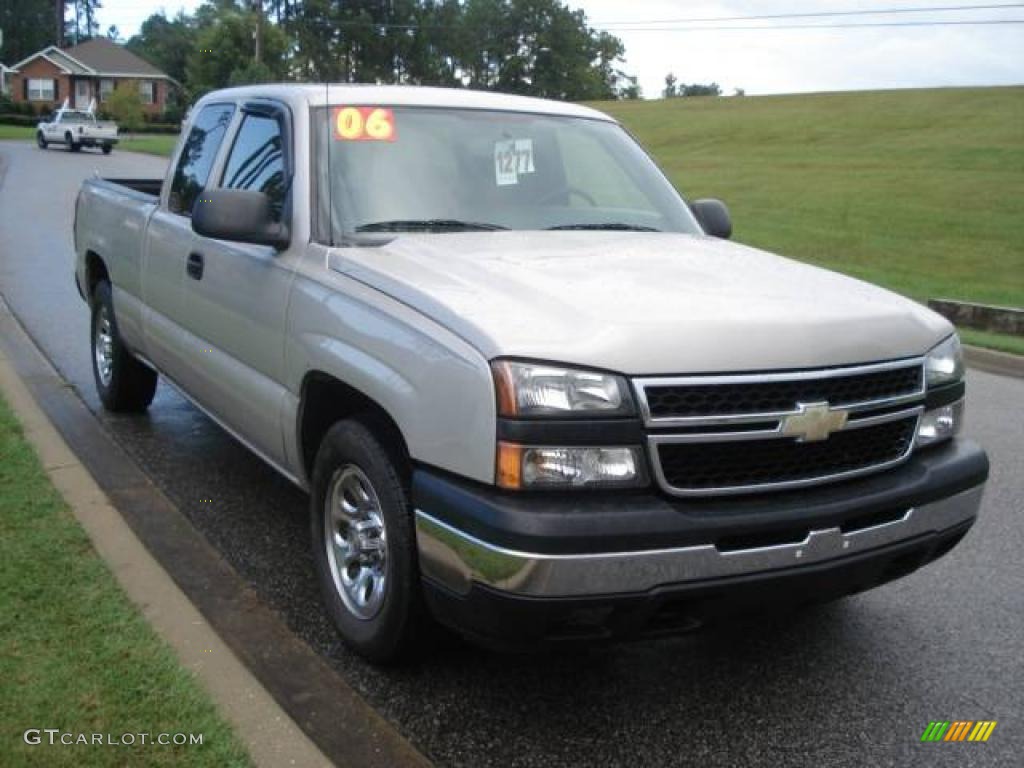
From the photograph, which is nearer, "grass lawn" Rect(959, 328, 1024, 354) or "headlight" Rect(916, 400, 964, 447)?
"headlight" Rect(916, 400, 964, 447)

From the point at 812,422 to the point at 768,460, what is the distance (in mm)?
164

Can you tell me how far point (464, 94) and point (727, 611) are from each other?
2771mm

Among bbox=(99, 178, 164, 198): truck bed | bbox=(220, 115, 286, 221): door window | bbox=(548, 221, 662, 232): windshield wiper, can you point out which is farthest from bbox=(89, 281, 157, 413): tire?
bbox=(548, 221, 662, 232): windshield wiper

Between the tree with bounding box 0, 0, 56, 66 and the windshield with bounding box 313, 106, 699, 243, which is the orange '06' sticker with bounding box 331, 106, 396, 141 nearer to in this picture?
the windshield with bounding box 313, 106, 699, 243

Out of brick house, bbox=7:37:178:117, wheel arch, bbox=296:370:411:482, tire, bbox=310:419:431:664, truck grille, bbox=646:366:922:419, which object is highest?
brick house, bbox=7:37:178:117

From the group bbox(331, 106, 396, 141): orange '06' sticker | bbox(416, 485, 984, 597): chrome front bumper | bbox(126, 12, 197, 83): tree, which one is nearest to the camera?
bbox(416, 485, 984, 597): chrome front bumper

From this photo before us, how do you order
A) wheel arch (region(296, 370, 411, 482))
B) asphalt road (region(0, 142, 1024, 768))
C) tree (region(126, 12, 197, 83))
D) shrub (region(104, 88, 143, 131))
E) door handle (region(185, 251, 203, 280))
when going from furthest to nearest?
tree (region(126, 12, 197, 83)) < shrub (region(104, 88, 143, 131)) < door handle (region(185, 251, 203, 280)) < wheel arch (region(296, 370, 411, 482)) < asphalt road (region(0, 142, 1024, 768))

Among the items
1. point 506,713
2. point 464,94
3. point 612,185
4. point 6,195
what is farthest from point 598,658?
point 6,195

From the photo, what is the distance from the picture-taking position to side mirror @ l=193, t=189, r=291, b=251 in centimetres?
395

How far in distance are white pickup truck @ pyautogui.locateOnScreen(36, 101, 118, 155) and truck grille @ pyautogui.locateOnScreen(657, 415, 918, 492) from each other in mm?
45956

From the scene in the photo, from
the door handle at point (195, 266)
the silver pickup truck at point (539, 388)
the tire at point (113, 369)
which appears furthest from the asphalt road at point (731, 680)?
the tire at point (113, 369)

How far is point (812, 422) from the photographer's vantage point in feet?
9.93

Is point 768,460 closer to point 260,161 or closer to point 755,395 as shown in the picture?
point 755,395

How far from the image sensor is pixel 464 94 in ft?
15.8
